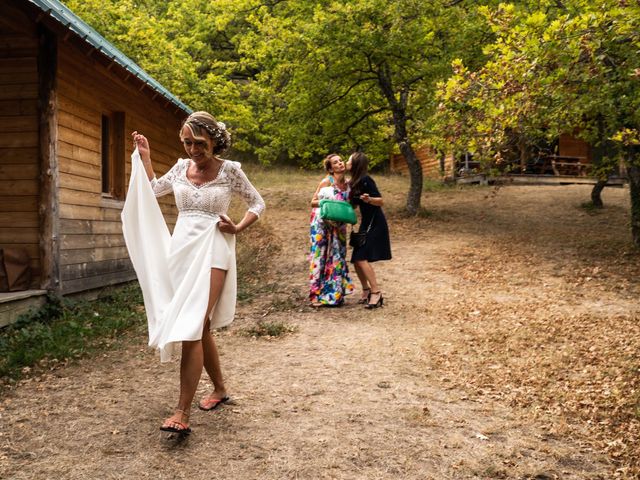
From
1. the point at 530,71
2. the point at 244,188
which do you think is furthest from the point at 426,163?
the point at 244,188

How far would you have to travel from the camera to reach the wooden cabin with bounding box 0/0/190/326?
7.24m

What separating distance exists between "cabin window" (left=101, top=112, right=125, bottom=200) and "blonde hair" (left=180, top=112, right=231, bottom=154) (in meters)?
6.31

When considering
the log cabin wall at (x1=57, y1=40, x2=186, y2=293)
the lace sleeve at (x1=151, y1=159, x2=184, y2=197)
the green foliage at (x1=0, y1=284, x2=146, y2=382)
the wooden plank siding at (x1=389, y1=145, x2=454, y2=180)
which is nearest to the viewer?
the lace sleeve at (x1=151, y1=159, x2=184, y2=197)

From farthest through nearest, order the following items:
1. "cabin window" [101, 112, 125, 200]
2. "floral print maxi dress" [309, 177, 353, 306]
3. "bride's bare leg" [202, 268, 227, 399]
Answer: "cabin window" [101, 112, 125, 200] → "floral print maxi dress" [309, 177, 353, 306] → "bride's bare leg" [202, 268, 227, 399]

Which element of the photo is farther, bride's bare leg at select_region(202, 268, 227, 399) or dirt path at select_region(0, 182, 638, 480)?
bride's bare leg at select_region(202, 268, 227, 399)

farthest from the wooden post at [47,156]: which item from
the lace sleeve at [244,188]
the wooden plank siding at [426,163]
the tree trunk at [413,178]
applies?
the wooden plank siding at [426,163]

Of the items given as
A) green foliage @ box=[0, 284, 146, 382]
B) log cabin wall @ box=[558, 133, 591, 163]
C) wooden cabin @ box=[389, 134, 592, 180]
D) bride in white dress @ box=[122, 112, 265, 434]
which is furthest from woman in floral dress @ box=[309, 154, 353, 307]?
log cabin wall @ box=[558, 133, 591, 163]

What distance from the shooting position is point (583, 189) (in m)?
22.0

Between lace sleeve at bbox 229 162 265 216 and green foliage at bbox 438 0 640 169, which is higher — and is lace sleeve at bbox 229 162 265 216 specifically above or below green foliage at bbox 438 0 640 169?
below

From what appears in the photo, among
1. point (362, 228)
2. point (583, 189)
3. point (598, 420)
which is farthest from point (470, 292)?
point (583, 189)

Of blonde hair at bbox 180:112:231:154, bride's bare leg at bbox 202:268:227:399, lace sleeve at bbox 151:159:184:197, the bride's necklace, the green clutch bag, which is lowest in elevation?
bride's bare leg at bbox 202:268:227:399

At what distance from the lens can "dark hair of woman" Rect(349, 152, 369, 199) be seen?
26.0 ft

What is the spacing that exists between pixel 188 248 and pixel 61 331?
3.55 m

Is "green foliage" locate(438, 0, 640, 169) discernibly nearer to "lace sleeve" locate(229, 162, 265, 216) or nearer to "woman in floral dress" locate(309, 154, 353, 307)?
"woman in floral dress" locate(309, 154, 353, 307)
